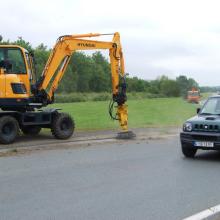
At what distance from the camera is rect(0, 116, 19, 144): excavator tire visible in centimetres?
1730

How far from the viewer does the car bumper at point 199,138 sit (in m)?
12.9

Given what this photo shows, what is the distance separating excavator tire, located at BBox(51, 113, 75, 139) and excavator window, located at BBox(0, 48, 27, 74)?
2166 millimetres

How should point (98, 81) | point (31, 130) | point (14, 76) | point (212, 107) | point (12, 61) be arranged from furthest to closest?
point (98, 81) → point (31, 130) → point (12, 61) → point (14, 76) → point (212, 107)

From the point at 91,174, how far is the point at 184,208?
11.2 feet

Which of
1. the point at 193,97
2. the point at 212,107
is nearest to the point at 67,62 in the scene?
the point at 212,107

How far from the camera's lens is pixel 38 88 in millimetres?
19562

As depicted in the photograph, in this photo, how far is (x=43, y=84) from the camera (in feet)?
64.6

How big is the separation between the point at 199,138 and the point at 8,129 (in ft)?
23.6

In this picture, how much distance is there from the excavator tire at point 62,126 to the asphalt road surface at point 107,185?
3953 millimetres

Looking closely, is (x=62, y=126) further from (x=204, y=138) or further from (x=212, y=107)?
(x=204, y=138)

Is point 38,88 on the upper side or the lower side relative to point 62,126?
upper

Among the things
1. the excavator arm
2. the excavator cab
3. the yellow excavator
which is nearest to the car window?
the yellow excavator

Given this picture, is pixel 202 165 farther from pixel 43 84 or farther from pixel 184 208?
pixel 43 84

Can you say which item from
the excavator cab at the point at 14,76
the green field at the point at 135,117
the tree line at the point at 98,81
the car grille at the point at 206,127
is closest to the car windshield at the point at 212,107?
the car grille at the point at 206,127
